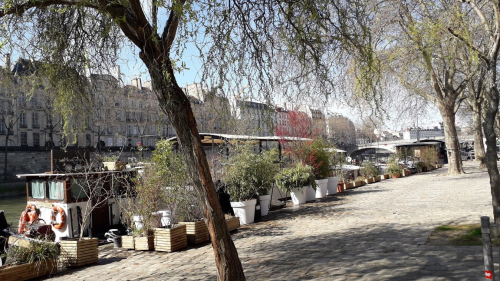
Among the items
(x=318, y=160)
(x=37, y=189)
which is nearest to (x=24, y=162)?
(x=37, y=189)

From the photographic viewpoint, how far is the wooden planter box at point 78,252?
7.26 metres

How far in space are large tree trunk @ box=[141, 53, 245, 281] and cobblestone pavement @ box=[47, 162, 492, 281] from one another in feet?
4.07

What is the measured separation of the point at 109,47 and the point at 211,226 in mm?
3796

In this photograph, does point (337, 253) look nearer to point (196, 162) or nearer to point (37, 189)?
point (196, 162)

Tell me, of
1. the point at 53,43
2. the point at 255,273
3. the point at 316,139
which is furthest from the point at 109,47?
the point at 316,139

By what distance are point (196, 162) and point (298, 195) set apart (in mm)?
9962

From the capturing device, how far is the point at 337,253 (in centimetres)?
657

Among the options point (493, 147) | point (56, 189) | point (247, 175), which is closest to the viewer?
point (493, 147)

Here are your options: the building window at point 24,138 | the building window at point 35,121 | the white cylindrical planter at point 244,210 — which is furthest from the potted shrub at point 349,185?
the building window at point 35,121

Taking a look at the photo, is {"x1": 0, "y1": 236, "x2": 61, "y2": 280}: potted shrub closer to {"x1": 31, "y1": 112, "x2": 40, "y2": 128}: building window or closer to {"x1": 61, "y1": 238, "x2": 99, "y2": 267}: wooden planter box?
{"x1": 61, "y1": 238, "x2": 99, "y2": 267}: wooden planter box

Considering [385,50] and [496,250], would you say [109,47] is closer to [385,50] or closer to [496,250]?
[496,250]

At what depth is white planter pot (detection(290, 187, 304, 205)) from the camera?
46.1 ft

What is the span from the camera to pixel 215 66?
5.42m

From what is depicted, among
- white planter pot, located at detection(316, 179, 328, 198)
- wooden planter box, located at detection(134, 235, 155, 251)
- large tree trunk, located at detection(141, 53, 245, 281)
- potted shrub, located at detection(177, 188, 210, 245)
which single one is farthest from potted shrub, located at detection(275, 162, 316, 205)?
large tree trunk, located at detection(141, 53, 245, 281)
